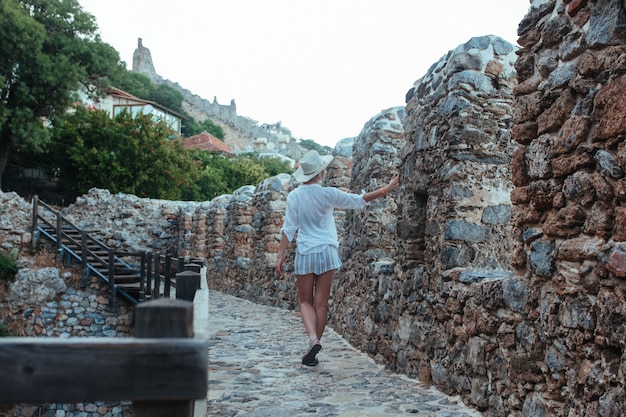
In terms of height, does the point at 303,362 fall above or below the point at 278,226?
below

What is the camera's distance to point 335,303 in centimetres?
693

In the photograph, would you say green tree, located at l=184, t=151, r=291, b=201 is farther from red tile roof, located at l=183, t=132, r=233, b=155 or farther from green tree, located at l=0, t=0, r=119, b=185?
green tree, located at l=0, t=0, r=119, b=185

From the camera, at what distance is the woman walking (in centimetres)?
470

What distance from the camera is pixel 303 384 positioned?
4145 mm

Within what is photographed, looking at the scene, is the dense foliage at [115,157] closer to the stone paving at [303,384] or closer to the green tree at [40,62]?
the green tree at [40,62]

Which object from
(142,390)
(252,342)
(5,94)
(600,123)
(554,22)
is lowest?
(252,342)

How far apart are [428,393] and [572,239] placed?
1744mm

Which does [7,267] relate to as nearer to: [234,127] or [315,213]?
[315,213]

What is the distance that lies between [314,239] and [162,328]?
3401 mm

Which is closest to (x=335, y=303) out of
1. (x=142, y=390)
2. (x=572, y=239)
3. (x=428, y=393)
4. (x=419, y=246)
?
(x=419, y=246)

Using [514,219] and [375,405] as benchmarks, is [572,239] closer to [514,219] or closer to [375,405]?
[514,219]

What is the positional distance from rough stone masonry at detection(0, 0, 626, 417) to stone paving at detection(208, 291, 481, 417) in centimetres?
19

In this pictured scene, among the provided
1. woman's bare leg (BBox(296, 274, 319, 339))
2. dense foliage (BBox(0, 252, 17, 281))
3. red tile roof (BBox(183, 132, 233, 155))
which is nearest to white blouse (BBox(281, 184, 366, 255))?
woman's bare leg (BBox(296, 274, 319, 339))

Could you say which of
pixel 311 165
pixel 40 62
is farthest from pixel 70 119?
pixel 311 165
